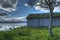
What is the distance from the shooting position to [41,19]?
4.62 m

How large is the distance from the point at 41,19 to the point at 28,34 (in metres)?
0.53

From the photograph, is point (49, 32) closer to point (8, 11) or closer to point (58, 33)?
point (58, 33)

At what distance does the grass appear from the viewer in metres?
4.38

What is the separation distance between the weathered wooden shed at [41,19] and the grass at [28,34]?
0.47ft

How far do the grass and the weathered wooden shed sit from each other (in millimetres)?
144

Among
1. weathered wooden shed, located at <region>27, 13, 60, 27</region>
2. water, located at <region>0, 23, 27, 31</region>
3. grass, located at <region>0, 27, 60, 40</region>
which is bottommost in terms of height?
grass, located at <region>0, 27, 60, 40</region>

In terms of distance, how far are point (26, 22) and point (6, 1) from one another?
2.49 feet

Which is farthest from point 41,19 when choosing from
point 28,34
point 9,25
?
point 9,25

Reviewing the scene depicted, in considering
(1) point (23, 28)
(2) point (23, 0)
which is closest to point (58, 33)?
(1) point (23, 28)

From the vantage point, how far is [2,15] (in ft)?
15.0

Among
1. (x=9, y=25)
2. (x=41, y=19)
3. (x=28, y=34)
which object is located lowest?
(x=28, y=34)

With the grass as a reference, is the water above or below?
above

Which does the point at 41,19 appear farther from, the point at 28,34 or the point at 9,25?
the point at 9,25

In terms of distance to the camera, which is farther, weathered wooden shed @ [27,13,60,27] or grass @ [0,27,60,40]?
weathered wooden shed @ [27,13,60,27]
